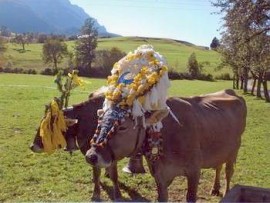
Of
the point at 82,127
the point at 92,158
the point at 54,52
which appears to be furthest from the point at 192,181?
the point at 54,52

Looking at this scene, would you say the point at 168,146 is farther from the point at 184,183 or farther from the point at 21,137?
the point at 21,137

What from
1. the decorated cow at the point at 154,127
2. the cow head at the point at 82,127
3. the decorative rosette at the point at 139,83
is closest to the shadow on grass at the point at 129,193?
the cow head at the point at 82,127

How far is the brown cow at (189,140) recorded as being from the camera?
435 centimetres

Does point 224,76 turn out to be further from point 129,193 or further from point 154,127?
point 154,127

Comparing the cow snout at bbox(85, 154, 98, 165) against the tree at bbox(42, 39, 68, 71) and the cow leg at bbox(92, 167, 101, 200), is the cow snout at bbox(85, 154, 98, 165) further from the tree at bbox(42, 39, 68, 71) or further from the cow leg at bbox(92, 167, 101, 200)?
the tree at bbox(42, 39, 68, 71)

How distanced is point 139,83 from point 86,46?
7660cm

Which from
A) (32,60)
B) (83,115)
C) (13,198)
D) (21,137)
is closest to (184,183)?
(83,115)

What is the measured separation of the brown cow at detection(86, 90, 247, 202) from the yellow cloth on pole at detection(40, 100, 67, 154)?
4.55 ft

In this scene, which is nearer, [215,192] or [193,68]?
→ [215,192]

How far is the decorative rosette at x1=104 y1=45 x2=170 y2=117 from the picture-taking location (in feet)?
14.8

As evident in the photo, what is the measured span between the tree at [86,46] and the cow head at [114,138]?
6244 centimetres

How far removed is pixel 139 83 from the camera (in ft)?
15.1

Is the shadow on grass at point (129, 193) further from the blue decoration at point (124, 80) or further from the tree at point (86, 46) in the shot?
the tree at point (86, 46)

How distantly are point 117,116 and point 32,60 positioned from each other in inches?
3325
